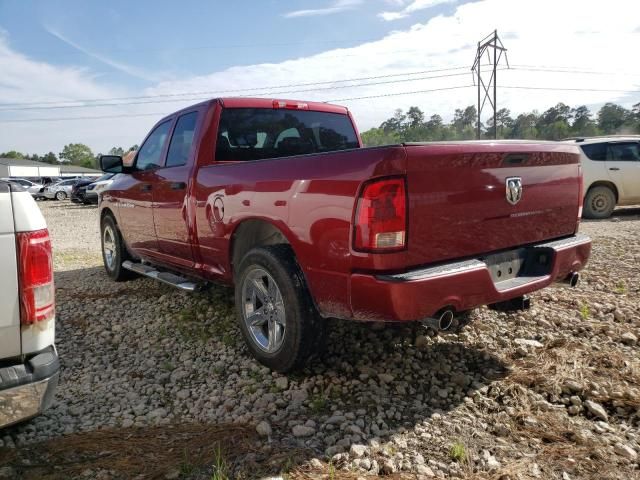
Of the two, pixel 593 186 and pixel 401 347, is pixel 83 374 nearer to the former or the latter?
pixel 401 347

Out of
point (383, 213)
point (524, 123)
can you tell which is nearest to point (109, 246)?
point (383, 213)

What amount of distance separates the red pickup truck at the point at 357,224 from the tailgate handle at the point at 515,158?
0.01 metres

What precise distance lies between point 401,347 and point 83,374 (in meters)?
2.29

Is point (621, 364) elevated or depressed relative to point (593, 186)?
depressed

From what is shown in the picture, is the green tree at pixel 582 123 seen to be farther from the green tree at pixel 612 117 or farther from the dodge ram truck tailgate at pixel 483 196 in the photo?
the dodge ram truck tailgate at pixel 483 196

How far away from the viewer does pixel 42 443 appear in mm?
2537

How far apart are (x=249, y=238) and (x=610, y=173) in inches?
381

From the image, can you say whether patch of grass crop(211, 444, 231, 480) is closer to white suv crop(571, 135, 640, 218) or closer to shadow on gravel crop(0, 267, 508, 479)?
shadow on gravel crop(0, 267, 508, 479)

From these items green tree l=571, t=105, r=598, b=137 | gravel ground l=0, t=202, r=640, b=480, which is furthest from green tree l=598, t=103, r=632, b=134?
gravel ground l=0, t=202, r=640, b=480

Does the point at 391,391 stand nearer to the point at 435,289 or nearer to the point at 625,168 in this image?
the point at 435,289

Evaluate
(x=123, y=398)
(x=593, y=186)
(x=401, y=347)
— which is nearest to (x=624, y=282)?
(x=401, y=347)

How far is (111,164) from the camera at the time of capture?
514 cm

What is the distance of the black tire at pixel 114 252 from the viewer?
18.8 feet

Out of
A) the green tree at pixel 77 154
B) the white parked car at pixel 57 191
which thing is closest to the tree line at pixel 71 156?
the green tree at pixel 77 154
